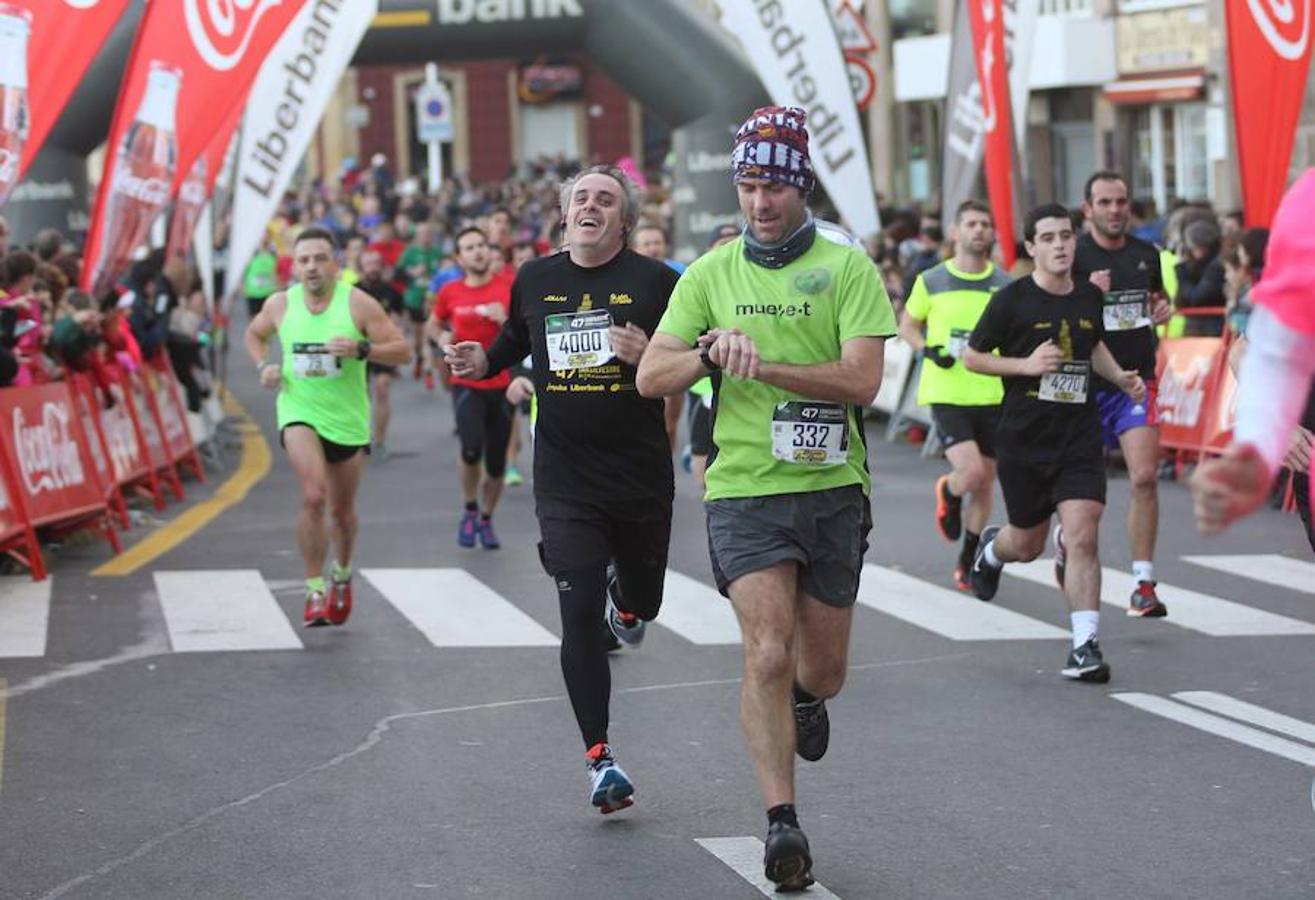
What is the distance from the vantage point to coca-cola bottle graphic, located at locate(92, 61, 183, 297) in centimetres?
1652

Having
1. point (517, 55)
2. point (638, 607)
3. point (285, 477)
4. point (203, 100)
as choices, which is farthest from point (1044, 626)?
point (517, 55)

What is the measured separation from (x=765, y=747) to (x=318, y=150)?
7124 cm

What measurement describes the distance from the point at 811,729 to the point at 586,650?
822 millimetres

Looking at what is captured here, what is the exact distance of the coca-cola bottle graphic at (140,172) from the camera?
16.5 m

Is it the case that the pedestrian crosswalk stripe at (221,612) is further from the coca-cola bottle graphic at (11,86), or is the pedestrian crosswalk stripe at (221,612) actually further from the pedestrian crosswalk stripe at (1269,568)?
the pedestrian crosswalk stripe at (1269,568)

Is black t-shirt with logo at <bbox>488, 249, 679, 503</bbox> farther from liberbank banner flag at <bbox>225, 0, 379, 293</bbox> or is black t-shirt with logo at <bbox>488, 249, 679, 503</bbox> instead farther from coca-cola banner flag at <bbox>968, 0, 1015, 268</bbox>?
coca-cola banner flag at <bbox>968, 0, 1015, 268</bbox>

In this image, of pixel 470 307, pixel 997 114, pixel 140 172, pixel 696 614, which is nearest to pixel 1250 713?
pixel 696 614

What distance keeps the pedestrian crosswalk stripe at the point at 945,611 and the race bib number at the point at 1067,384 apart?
130 centimetres

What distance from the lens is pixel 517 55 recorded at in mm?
26797

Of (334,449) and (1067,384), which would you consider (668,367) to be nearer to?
(1067,384)

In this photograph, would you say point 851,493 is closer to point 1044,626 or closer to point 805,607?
point 805,607

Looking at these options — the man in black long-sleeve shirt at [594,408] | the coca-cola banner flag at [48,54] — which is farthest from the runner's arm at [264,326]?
the man in black long-sleeve shirt at [594,408]

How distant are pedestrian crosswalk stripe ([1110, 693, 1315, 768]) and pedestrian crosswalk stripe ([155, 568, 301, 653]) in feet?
12.1

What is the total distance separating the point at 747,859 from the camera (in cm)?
683
